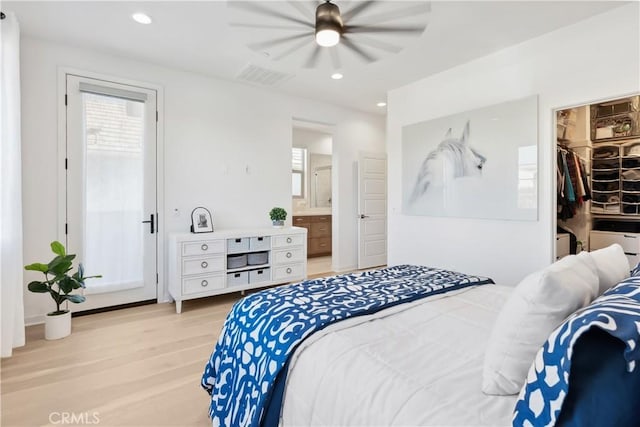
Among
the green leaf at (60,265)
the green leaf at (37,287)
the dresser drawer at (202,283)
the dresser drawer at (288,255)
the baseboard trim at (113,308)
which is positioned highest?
the green leaf at (60,265)

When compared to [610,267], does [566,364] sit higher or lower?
lower

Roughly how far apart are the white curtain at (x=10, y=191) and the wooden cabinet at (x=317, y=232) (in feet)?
13.9

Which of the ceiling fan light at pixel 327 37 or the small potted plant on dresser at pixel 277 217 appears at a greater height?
the ceiling fan light at pixel 327 37

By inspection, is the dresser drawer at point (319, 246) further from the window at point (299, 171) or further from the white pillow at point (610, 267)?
the white pillow at point (610, 267)

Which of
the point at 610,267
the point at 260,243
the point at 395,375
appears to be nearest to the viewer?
the point at 395,375

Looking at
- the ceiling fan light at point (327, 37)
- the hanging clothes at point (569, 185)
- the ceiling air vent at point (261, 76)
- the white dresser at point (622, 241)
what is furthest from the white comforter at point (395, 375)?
the white dresser at point (622, 241)

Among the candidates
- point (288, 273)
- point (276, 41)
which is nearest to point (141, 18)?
point (276, 41)

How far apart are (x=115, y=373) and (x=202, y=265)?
1.41 m

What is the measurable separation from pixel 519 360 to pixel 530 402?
0.18m

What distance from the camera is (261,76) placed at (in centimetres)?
393

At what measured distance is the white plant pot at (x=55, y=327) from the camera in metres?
2.74

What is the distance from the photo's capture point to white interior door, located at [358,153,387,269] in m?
5.41

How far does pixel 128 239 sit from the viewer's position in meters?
3.53

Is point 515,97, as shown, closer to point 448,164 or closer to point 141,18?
point 448,164
